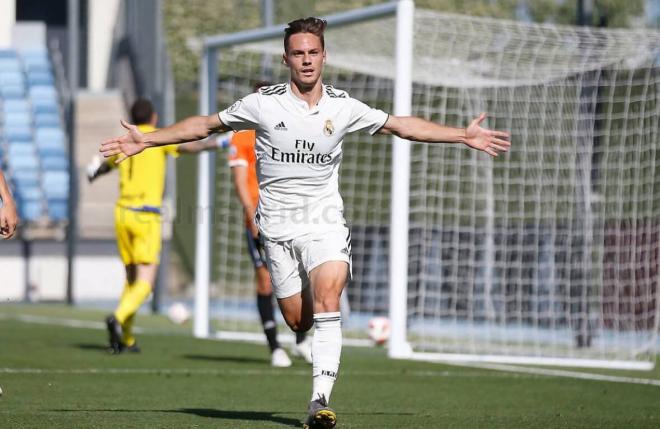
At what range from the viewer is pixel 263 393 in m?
8.56

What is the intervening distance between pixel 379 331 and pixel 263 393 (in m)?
4.00

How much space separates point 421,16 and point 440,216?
3.64 m

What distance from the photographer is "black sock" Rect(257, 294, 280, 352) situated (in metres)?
11.0

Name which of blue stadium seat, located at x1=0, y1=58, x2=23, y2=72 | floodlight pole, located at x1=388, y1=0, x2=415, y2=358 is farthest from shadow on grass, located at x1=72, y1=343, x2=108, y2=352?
blue stadium seat, located at x1=0, y1=58, x2=23, y2=72

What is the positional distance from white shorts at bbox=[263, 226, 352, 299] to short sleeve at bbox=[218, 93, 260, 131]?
0.66 metres

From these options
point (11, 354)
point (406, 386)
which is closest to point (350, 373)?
point (406, 386)

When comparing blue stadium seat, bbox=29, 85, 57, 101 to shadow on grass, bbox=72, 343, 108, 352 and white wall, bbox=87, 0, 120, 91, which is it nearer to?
white wall, bbox=87, 0, 120, 91

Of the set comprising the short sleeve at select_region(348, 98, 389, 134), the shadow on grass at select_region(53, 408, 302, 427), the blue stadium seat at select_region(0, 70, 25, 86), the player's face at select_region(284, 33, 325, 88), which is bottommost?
the shadow on grass at select_region(53, 408, 302, 427)

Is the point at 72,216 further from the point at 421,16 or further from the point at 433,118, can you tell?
the point at 421,16

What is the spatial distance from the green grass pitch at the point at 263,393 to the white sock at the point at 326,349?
14.6 inches

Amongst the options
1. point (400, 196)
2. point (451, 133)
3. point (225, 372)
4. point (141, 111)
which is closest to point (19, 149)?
point (141, 111)

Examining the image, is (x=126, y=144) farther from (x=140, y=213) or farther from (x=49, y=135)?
(x=49, y=135)

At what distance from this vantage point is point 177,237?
25.9 m

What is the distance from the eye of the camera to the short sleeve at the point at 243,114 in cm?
686
